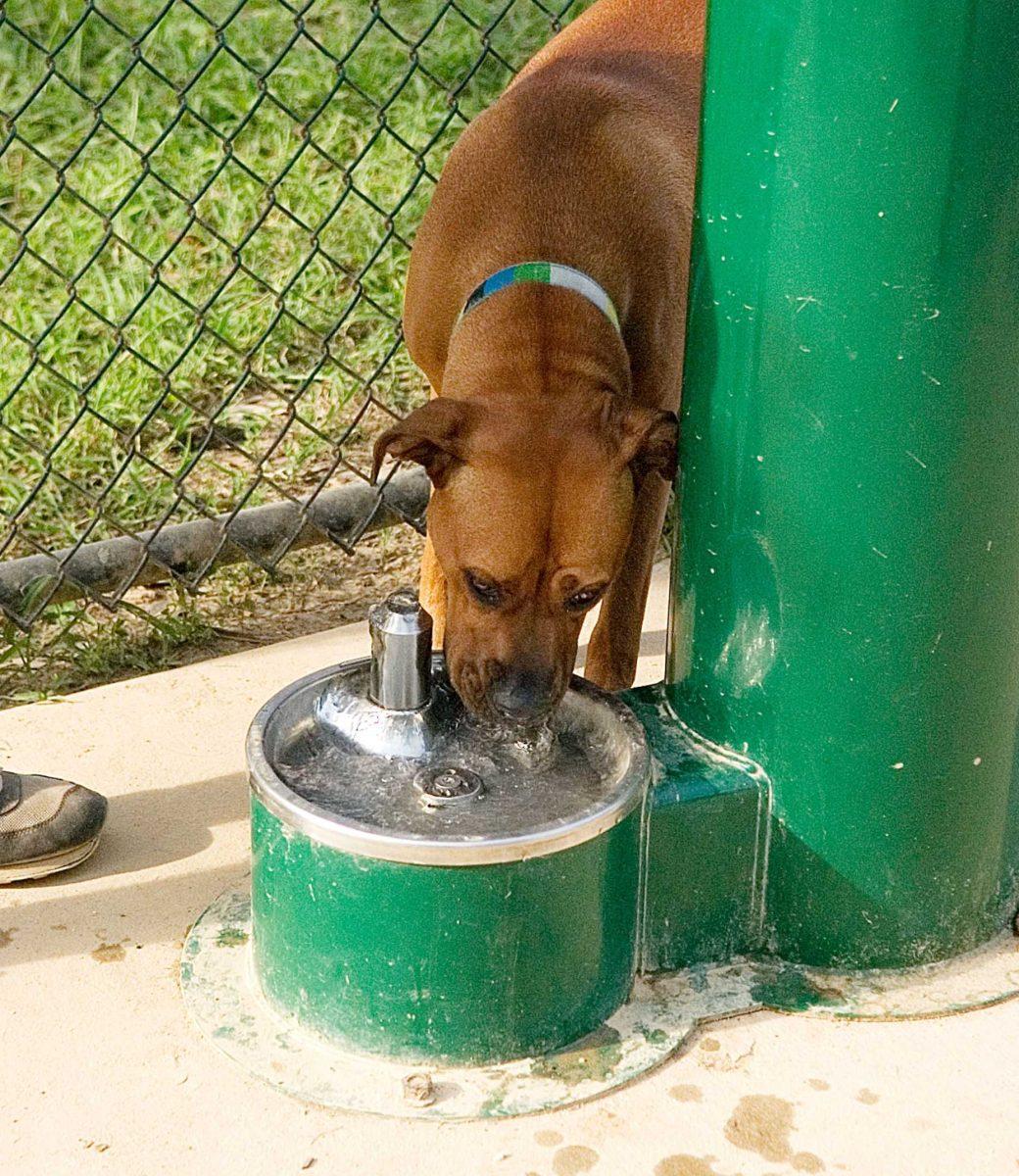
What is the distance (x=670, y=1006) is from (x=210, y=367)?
2.87 metres

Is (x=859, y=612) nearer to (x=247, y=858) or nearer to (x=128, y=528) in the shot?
(x=247, y=858)

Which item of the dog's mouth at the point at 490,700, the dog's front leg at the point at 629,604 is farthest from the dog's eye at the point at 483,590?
the dog's front leg at the point at 629,604

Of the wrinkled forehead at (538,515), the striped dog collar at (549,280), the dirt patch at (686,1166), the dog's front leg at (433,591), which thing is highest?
the striped dog collar at (549,280)

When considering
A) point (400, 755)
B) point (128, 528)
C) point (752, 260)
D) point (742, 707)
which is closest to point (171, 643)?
point (128, 528)

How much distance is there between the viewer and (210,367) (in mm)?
5012

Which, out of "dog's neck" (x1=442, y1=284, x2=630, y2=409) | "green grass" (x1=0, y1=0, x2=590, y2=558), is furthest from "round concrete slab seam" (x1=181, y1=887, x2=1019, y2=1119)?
"green grass" (x1=0, y1=0, x2=590, y2=558)

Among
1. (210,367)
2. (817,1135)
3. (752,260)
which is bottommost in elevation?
(817,1135)

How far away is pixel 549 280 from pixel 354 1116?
63.1 inches

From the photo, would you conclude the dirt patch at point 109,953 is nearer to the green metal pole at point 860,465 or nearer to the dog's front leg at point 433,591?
the green metal pole at point 860,465

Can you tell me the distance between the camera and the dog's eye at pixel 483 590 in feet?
10.1

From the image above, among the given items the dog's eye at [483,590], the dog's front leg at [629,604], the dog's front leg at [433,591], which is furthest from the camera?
the dog's front leg at [433,591]

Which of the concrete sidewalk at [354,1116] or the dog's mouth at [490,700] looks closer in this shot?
the concrete sidewalk at [354,1116]

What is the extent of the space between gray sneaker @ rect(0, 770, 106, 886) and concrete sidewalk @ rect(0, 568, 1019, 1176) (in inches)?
1.7

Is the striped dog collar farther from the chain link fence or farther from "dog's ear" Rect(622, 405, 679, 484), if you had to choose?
the chain link fence
